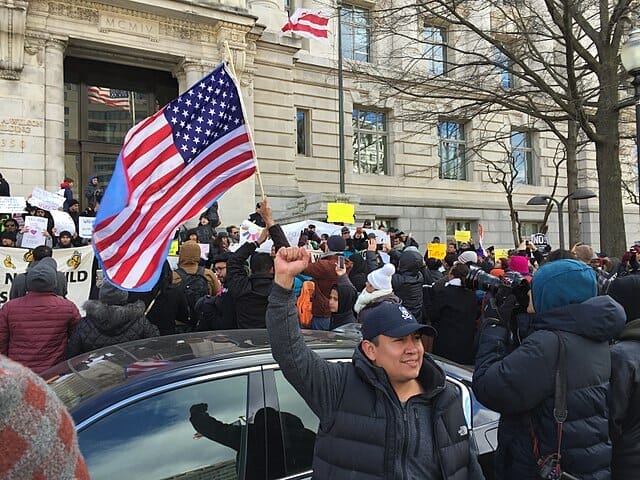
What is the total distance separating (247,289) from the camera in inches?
209

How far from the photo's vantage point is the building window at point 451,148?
27281 mm

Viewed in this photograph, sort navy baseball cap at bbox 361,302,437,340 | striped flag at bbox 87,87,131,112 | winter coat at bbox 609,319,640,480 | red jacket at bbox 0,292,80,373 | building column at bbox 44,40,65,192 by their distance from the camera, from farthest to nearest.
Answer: striped flag at bbox 87,87,131,112 → building column at bbox 44,40,65,192 → red jacket at bbox 0,292,80,373 → winter coat at bbox 609,319,640,480 → navy baseball cap at bbox 361,302,437,340

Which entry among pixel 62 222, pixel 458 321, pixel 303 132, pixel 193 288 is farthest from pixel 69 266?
pixel 303 132

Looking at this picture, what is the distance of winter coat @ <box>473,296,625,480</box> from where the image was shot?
7.60ft

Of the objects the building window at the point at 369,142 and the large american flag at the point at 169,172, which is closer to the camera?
the large american flag at the point at 169,172

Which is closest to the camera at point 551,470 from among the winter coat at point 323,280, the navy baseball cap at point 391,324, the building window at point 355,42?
the navy baseball cap at point 391,324

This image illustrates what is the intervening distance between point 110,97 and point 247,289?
52.7 ft

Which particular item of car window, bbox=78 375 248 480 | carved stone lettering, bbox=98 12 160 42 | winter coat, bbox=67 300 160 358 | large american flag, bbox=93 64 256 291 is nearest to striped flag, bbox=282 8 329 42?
carved stone lettering, bbox=98 12 160 42

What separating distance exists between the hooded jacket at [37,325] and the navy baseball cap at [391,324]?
316 centimetres

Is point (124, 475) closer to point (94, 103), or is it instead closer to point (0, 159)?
point (0, 159)

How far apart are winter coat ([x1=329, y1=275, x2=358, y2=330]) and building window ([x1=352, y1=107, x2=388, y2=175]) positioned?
1978 centimetres

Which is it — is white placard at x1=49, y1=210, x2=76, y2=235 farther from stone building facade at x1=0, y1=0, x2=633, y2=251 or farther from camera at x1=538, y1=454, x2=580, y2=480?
camera at x1=538, y1=454, x2=580, y2=480

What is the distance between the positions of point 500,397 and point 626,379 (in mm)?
627

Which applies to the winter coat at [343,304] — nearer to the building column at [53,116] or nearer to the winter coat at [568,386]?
the winter coat at [568,386]
